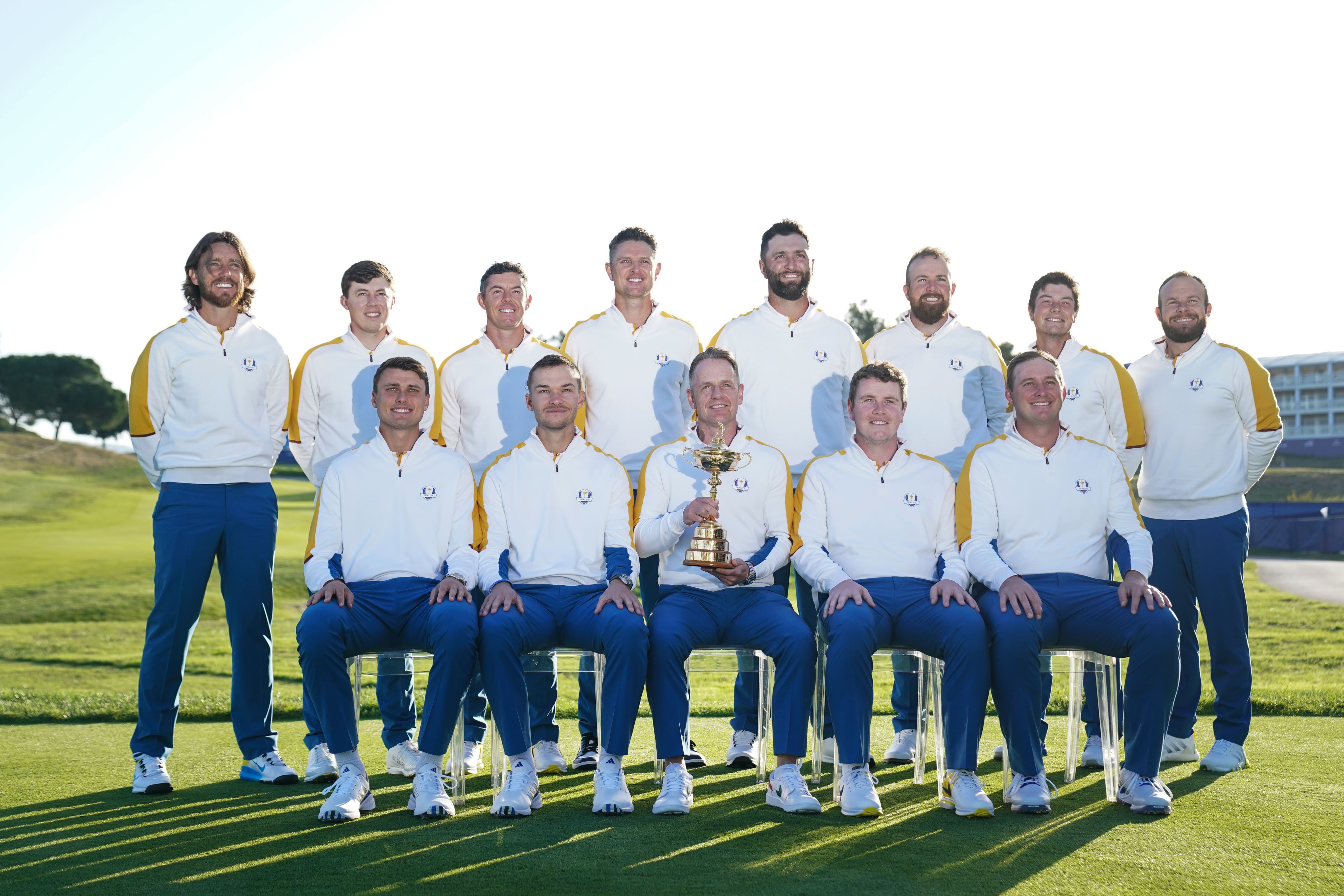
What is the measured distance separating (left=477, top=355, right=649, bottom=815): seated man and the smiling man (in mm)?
700

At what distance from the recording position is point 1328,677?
901cm

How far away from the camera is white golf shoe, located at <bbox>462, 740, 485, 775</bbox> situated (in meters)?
4.85

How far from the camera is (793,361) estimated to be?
17.4ft

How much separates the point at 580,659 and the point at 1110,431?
289 centimetres

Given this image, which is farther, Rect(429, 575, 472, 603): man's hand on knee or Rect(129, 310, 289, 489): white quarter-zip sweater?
Rect(129, 310, 289, 489): white quarter-zip sweater

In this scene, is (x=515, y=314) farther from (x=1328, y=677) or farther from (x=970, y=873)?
(x=1328, y=677)

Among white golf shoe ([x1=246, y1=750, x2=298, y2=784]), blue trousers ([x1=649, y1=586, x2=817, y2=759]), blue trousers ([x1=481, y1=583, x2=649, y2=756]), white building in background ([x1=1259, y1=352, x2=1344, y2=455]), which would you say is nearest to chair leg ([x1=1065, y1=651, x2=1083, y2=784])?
blue trousers ([x1=649, y1=586, x2=817, y2=759])

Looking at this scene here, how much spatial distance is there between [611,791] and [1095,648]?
2012mm

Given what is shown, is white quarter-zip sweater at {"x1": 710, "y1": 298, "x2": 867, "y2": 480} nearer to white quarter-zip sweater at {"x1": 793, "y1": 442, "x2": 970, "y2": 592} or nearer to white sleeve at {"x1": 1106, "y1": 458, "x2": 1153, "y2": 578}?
white quarter-zip sweater at {"x1": 793, "y1": 442, "x2": 970, "y2": 592}

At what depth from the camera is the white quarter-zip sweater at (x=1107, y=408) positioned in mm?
5254

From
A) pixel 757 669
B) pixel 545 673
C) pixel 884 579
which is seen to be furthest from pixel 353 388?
pixel 884 579

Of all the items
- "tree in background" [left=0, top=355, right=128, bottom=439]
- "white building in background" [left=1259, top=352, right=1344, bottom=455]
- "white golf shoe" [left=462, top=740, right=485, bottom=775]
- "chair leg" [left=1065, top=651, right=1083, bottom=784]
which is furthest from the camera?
"white building in background" [left=1259, top=352, right=1344, bottom=455]

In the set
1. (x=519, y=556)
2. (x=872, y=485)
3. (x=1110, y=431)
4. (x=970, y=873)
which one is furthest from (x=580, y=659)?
(x=1110, y=431)

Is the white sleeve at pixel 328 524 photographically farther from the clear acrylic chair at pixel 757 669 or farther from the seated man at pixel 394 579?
the clear acrylic chair at pixel 757 669
